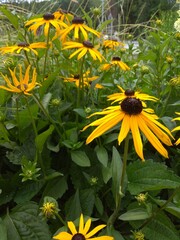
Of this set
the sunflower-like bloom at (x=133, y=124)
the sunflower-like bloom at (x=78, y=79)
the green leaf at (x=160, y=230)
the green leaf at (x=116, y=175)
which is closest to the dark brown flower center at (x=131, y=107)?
the sunflower-like bloom at (x=133, y=124)

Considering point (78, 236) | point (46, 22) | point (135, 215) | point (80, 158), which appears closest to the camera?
point (78, 236)

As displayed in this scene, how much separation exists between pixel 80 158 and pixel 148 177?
0.15 meters

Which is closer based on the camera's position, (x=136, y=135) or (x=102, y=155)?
(x=136, y=135)

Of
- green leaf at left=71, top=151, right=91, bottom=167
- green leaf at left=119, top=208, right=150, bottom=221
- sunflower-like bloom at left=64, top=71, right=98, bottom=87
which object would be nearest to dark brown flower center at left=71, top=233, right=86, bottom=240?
green leaf at left=119, top=208, right=150, bottom=221

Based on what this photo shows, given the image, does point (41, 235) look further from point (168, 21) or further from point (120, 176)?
point (168, 21)

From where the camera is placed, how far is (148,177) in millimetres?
825

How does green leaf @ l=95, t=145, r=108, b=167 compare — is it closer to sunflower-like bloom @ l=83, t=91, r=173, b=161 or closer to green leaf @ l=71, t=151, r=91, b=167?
green leaf @ l=71, t=151, r=91, b=167

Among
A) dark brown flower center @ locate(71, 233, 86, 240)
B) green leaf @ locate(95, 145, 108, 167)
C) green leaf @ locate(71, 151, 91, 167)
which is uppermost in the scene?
dark brown flower center @ locate(71, 233, 86, 240)

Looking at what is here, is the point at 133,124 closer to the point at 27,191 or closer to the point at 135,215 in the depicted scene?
the point at 135,215

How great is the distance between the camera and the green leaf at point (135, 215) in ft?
2.38

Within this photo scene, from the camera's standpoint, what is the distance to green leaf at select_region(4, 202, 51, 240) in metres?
0.79

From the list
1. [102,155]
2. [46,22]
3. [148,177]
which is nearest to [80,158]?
[102,155]

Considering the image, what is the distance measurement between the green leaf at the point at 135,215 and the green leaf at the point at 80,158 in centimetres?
14

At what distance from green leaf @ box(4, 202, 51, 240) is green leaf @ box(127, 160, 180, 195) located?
19cm
